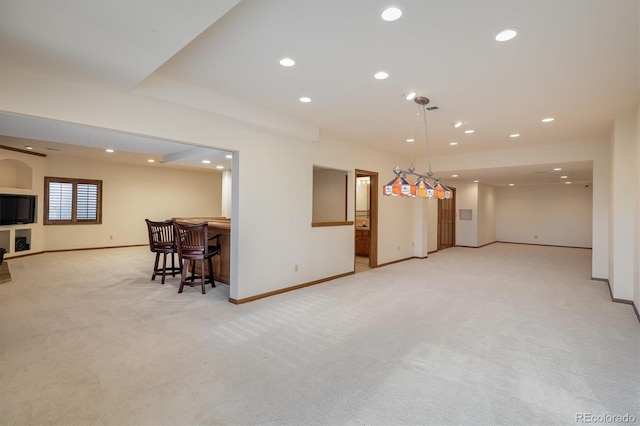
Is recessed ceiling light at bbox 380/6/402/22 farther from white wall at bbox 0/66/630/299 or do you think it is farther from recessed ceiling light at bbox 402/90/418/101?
white wall at bbox 0/66/630/299

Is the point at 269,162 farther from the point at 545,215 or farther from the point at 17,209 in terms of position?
the point at 545,215

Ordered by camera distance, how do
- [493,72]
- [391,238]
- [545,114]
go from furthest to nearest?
[391,238]
[545,114]
[493,72]

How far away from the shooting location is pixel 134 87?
3070 mm

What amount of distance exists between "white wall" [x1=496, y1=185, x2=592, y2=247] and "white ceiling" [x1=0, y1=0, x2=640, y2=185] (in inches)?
340

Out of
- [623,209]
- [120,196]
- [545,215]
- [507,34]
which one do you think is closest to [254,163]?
[507,34]

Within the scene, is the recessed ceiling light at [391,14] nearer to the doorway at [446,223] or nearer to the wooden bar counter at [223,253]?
the wooden bar counter at [223,253]

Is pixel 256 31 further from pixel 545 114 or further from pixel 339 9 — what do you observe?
pixel 545 114

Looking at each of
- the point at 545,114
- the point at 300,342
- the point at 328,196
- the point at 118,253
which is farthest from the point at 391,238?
the point at 118,253

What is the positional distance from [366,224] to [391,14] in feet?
22.4

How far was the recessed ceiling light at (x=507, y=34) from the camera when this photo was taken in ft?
7.48

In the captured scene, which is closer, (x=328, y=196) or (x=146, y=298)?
(x=146, y=298)

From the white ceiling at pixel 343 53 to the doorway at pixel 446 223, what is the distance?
631cm

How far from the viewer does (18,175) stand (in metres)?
7.65

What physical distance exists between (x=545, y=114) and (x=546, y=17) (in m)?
2.58
